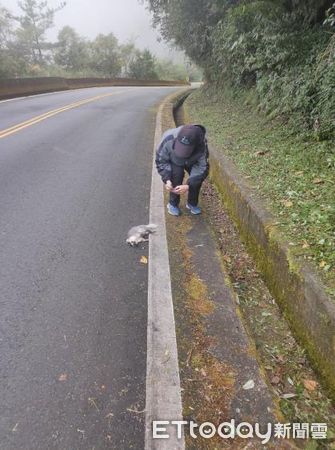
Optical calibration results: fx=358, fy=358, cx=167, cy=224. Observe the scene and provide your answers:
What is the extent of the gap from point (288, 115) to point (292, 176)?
2700 mm

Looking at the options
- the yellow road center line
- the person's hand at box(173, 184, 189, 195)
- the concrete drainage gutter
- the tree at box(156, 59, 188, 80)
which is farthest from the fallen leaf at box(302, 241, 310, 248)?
the tree at box(156, 59, 188, 80)

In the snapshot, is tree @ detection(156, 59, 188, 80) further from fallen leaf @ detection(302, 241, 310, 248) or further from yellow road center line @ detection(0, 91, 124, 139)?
Result: fallen leaf @ detection(302, 241, 310, 248)

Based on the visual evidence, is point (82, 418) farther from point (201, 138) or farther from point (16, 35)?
point (16, 35)

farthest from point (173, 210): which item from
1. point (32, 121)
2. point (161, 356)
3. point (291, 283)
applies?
point (32, 121)

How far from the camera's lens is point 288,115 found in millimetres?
→ 6824

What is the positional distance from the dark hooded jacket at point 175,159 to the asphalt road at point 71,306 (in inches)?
27.2

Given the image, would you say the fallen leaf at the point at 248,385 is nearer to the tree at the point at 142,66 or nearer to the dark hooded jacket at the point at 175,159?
the dark hooded jacket at the point at 175,159

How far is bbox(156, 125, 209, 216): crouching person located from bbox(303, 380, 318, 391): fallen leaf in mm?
2508

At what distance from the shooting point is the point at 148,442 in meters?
2.04

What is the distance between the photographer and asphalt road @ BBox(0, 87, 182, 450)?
2164 millimetres

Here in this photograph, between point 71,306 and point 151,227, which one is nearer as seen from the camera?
point 71,306

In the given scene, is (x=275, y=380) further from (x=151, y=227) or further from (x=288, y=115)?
(x=288, y=115)

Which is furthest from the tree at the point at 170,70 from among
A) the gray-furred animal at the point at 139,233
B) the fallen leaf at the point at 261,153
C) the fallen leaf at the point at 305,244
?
the fallen leaf at the point at 305,244

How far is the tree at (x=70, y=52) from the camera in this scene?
47.4 m
